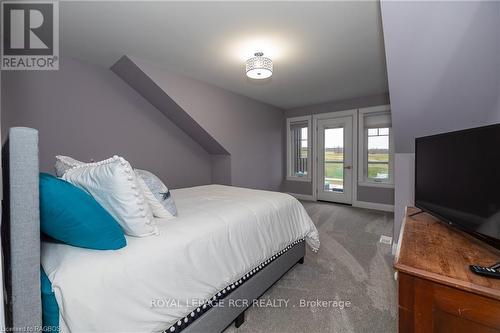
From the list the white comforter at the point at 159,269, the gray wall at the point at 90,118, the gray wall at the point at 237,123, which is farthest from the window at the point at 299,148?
the white comforter at the point at 159,269

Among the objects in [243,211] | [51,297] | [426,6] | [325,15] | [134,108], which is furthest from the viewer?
[134,108]

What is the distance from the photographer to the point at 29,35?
1984mm

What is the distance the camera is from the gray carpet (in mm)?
1455

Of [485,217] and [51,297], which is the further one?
[485,217]

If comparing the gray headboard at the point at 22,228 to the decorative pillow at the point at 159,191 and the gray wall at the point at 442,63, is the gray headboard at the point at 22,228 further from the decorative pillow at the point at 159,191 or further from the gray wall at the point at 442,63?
the gray wall at the point at 442,63

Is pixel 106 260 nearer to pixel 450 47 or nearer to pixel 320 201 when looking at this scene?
pixel 450 47

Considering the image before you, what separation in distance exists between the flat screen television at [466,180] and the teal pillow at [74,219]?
5.58 ft

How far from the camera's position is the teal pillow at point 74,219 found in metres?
0.84

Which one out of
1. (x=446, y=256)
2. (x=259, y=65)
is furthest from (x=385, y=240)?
(x=259, y=65)

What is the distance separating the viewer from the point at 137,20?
75.2 inches

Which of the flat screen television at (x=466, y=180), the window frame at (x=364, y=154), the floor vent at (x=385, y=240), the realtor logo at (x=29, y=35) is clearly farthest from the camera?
the window frame at (x=364, y=154)

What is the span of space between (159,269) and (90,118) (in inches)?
102

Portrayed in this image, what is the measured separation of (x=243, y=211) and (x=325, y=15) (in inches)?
69.3

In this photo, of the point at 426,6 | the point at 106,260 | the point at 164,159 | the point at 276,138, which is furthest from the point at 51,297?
the point at 276,138
